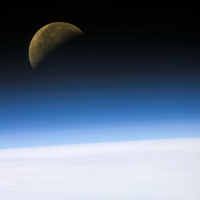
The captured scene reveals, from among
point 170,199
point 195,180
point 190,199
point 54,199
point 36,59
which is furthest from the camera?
point 195,180

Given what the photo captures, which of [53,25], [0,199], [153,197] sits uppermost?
[53,25]

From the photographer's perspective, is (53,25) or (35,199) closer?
(53,25)

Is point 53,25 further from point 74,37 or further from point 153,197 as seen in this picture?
point 153,197

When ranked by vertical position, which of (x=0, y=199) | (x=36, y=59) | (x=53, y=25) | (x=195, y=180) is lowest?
(x=0, y=199)

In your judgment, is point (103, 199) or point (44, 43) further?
point (103, 199)

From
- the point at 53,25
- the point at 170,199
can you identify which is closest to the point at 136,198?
the point at 170,199

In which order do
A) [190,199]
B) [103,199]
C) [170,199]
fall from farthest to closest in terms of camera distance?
[103,199] < [170,199] < [190,199]

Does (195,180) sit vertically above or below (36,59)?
below

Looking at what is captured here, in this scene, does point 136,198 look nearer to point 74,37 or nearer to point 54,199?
point 54,199

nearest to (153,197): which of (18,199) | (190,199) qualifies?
(190,199)
